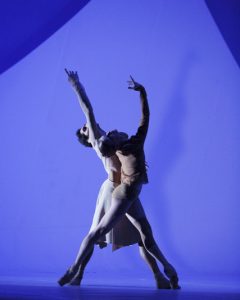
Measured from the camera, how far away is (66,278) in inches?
138

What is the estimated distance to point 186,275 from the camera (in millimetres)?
5633

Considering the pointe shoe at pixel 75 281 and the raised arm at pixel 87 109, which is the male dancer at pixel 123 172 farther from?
the pointe shoe at pixel 75 281

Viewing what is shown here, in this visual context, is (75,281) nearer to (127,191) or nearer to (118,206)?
(118,206)

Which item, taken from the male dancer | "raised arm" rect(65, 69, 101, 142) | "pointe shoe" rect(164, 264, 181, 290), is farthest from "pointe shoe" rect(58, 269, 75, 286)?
"raised arm" rect(65, 69, 101, 142)

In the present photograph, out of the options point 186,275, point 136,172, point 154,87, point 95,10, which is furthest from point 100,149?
point 95,10

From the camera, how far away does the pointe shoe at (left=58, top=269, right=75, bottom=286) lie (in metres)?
3.50

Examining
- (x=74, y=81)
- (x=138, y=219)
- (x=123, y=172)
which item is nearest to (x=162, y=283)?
(x=138, y=219)

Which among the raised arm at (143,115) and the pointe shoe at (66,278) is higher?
the raised arm at (143,115)

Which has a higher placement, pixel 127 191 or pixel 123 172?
pixel 123 172

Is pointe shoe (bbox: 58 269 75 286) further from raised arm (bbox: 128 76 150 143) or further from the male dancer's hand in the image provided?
the male dancer's hand

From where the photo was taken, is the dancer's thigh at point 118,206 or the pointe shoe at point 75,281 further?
the pointe shoe at point 75,281

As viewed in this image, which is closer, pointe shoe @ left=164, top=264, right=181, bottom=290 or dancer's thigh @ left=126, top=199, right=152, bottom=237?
pointe shoe @ left=164, top=264, right=181, bottom=290

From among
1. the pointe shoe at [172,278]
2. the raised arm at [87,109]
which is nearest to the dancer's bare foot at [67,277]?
the pointe shoe at [172,278]

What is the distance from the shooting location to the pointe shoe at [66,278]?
3.50 m
